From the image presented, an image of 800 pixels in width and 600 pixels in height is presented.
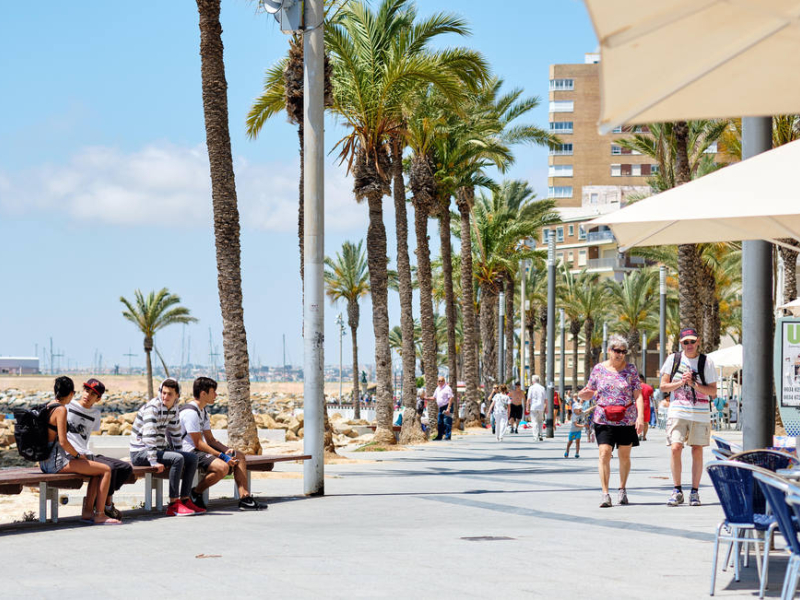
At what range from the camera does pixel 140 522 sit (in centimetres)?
1105

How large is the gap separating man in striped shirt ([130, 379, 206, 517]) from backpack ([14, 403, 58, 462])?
1220 millimetres

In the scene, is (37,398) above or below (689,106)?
below

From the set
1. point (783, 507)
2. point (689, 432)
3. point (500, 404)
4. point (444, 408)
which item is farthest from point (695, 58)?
point (444, 408)

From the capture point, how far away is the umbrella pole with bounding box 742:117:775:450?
9.66m

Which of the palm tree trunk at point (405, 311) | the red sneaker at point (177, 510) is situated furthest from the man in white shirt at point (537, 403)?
the red sneaker at point (177, 510)

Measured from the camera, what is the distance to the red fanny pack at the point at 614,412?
1214 cm

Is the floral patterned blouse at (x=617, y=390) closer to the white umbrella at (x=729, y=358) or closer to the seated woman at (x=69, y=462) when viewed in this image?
the seated woman at (x=69, y=462)

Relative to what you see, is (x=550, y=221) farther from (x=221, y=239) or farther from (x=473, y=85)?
(x=221, y=239)

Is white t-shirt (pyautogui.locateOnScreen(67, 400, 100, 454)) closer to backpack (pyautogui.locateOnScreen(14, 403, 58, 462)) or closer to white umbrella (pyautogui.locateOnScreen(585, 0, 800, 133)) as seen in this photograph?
backpack (pyautogui.locateOnScreen(14, 403, 58, 462))

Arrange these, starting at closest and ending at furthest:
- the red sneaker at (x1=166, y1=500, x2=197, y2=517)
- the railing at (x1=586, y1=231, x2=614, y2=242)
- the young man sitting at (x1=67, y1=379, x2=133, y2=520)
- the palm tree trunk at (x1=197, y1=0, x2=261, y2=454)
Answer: the young man sitting at (x1=67, y1=379, x2=133, y2=520) → the red sneaker at (x1=166, y1=500, x2=197, y2=517) → the palm tree trunk at (x1=197, y1=0, x2=261, y2=454) → the railing at (x1=586, y1=231, x2=614, y2=242)

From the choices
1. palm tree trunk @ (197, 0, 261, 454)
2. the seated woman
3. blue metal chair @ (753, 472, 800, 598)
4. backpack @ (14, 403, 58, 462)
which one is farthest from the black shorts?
palm tree trunk @ (197, 0, 261, 454)

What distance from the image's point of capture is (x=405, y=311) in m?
33.3

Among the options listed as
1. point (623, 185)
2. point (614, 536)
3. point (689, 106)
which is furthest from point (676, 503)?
point (623, 185)

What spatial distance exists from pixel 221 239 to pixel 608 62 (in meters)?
13.5
